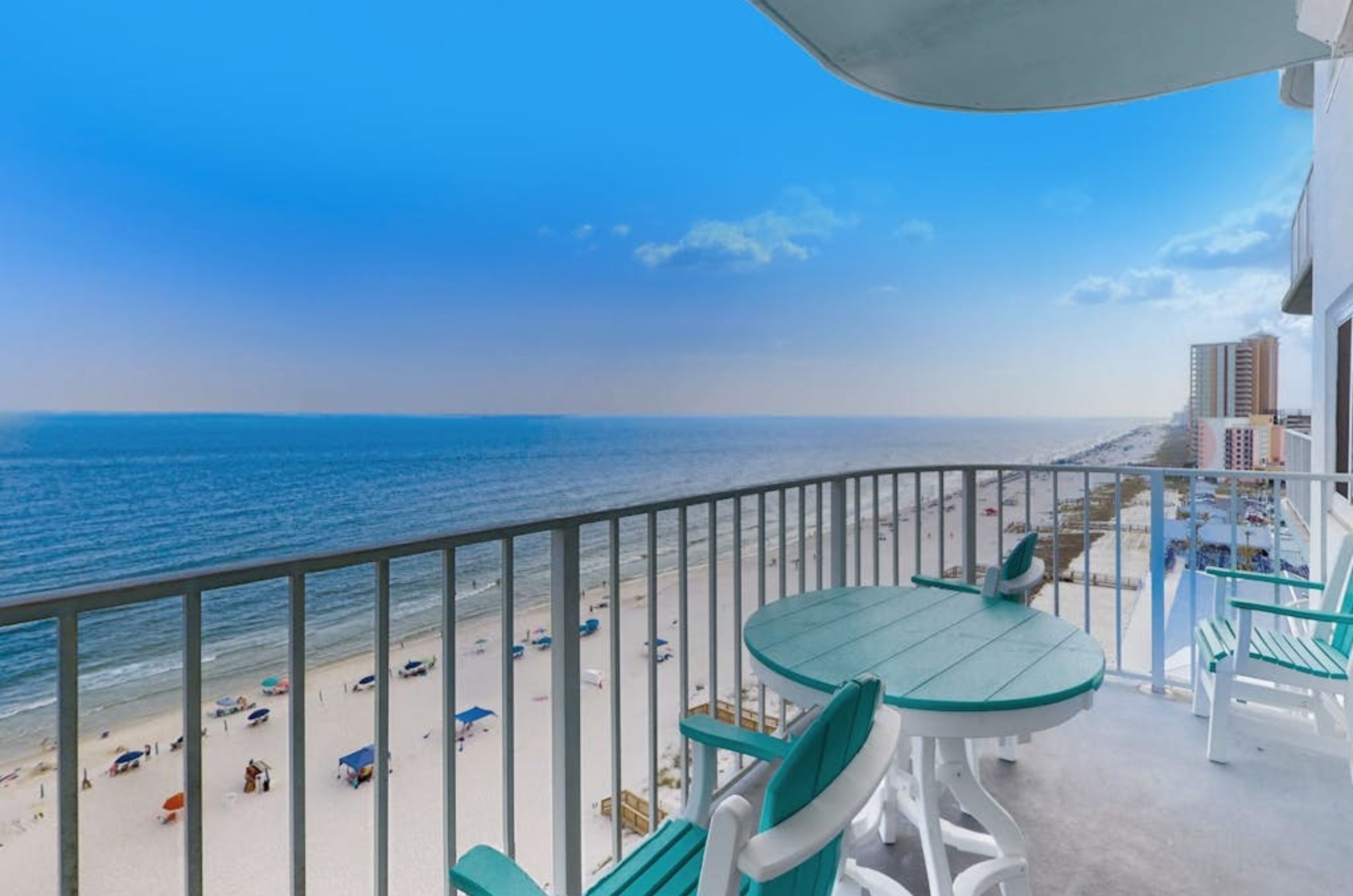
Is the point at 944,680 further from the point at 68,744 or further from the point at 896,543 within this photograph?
the point at 896,543

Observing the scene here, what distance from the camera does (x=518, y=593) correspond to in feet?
47.7

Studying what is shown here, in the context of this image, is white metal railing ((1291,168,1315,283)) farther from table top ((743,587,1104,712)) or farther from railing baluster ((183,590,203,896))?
railing baluster ((183,590,203,896))

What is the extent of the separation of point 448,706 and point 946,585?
175 centimetres

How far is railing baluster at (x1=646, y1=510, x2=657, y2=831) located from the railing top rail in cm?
12

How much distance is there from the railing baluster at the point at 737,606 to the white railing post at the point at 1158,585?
88.4 inches

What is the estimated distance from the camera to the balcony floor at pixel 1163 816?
6.17 ft

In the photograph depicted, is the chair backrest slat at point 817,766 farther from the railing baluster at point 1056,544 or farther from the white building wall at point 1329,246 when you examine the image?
the white building wall at point 1329,246

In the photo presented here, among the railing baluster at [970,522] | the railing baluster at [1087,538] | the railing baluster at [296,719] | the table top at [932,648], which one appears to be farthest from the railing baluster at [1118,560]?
the railing baluster at [296,719]

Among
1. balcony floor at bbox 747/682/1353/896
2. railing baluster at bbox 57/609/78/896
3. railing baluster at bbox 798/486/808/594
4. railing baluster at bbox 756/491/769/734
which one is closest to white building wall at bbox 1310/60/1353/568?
balcony floor at bbox 747/682/1353/896

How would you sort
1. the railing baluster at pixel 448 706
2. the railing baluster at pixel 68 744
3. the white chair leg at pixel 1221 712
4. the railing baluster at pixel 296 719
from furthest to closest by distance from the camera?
the white chair leg at pixel 1221 712 → the railing baluster at pixel 448 706 → the railing baluster at pixel 296 719 → the railing baluster at pixel 68 744

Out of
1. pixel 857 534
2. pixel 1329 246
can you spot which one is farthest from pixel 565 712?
pixel 1329 246

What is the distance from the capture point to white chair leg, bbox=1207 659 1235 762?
253 centimetres

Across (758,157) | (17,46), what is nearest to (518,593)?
(758,157)

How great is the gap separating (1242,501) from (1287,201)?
11.7 metres
